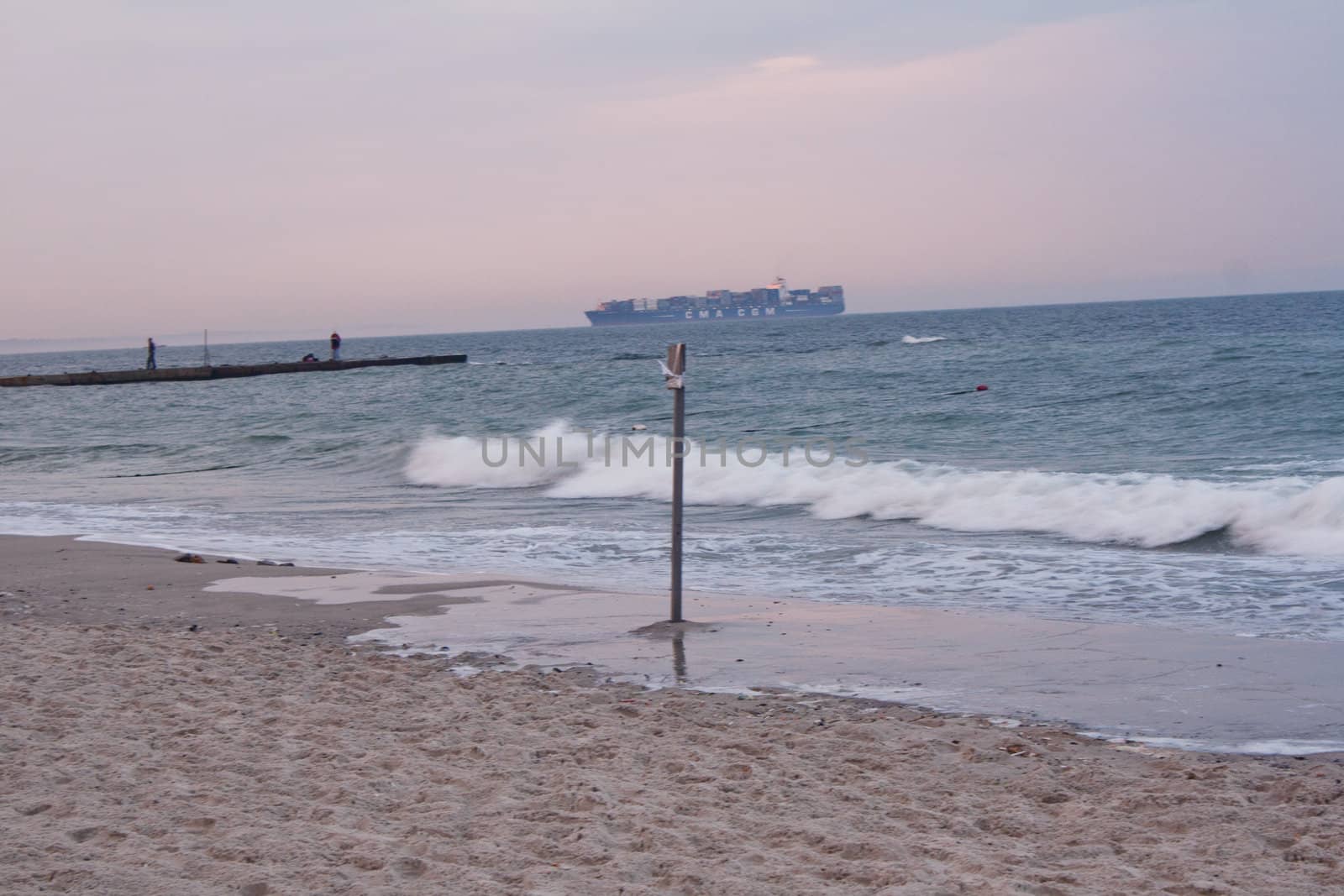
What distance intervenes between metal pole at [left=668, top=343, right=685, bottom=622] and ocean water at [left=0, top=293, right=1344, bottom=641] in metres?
1.62

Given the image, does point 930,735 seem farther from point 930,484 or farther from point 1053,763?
point 930,484

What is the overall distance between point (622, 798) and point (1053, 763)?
1.74 m

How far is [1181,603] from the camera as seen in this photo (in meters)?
8.25

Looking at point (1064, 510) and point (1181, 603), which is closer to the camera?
point (1181, 603)

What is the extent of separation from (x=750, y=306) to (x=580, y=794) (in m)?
193

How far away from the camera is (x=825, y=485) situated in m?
15.4

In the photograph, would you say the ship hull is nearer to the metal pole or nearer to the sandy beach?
the metal pole

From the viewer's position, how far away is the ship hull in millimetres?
186375

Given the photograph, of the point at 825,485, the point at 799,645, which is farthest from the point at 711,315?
the point at 799,645

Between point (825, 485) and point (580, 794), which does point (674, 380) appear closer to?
point (580, 794)

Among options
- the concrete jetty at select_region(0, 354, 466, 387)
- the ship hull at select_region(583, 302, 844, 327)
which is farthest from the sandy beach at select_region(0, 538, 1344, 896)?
the ship hull at select_region(583, 302, 844, 327)

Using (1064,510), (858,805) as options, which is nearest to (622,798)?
(858,805)

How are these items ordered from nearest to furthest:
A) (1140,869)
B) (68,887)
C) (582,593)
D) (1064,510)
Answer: (68,887) < (1140,869) < (582,593) < (1064,510)

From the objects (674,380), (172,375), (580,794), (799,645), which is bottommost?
(799,645)
